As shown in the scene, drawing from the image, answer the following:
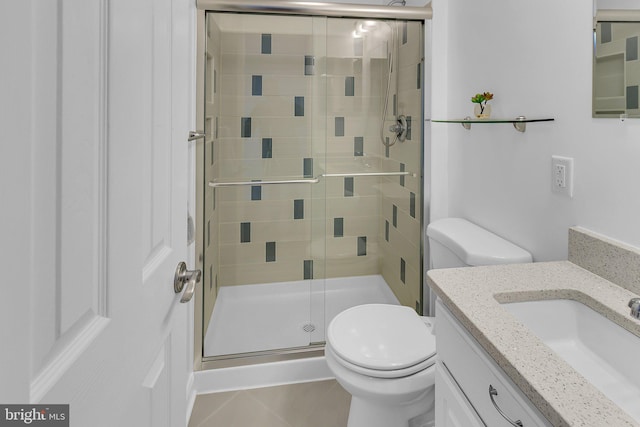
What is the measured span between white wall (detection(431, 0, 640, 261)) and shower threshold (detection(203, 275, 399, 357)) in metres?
0.81

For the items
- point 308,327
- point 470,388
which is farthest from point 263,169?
point 470,388

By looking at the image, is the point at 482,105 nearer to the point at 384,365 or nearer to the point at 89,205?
the point at 384,365

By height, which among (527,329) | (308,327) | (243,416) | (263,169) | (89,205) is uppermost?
(263,169)

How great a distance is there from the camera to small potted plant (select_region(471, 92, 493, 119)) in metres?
1.52

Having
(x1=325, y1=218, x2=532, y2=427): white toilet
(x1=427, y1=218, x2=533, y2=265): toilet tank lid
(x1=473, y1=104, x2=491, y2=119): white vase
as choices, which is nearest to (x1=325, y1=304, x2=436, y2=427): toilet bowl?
(x1=325, y1=218, x2=532, y2=427): white toilet

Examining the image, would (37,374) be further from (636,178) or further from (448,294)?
(636,178)

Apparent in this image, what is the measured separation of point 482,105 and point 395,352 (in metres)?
1.04

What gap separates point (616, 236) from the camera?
3.42ft

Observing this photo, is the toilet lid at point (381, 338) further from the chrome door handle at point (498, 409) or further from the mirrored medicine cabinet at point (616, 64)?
the mirrored medicine cabinet at point (616, 64)

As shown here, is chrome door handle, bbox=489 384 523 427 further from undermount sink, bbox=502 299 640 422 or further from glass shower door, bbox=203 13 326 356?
glass shower door, bbox=203 13 326 356

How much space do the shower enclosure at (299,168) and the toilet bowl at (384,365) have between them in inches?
26.1

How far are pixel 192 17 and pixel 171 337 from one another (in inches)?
60.5

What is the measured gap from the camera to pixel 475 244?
58.7 inches

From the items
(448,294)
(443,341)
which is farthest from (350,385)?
(448,294)
